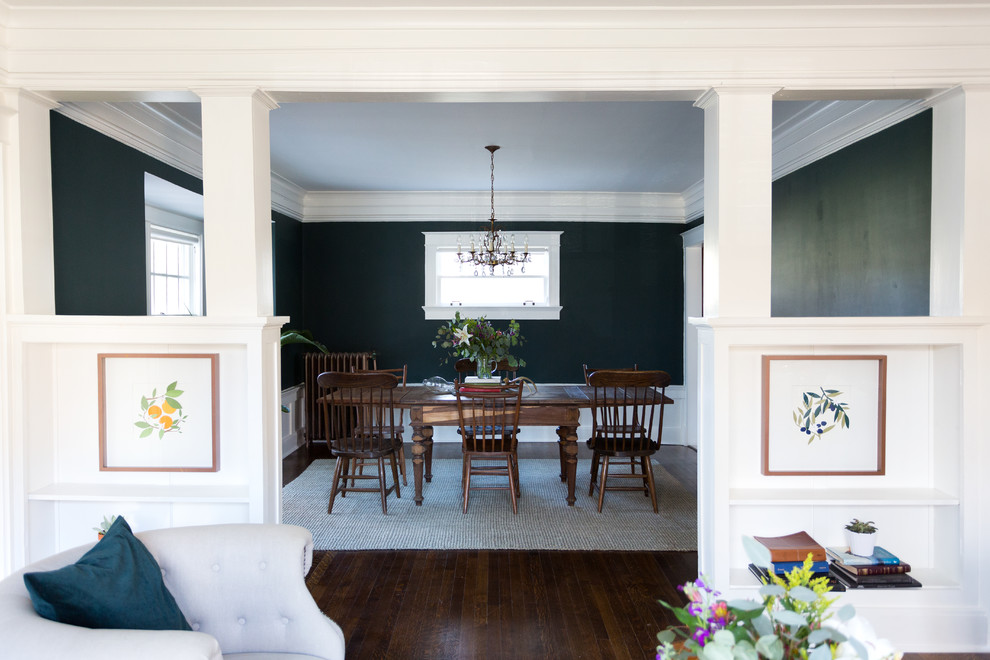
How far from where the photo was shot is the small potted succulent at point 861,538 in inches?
101

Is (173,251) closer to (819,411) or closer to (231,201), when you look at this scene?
(231,201)

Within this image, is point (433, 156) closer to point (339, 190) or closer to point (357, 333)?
point (339, 190)

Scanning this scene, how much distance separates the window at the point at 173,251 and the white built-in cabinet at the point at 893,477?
12.4ft

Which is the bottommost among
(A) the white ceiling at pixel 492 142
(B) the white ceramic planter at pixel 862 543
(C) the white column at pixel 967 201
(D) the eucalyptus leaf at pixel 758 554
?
(B) the white ceramic planter at pixel 862 543

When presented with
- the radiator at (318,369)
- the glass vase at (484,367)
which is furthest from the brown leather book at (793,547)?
the radiator at (318,369)

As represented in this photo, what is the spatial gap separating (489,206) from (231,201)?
172 inches

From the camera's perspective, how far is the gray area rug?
12.4 feet

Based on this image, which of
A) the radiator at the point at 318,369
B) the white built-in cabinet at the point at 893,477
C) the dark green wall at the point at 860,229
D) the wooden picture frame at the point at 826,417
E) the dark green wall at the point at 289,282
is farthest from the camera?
the radiator at the point at 318,369

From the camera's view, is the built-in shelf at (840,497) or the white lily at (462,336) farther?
the white lily at (462,336)

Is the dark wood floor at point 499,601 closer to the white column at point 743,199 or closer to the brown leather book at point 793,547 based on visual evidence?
the brown leather book at point 793,547

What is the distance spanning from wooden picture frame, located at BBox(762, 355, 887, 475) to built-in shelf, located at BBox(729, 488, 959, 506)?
8 cm

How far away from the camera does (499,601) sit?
297 cm

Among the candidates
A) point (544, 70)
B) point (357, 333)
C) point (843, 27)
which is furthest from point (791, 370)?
point (357, 333)

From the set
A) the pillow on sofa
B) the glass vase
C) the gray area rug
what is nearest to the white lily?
the glass vase
